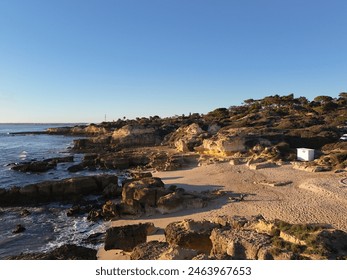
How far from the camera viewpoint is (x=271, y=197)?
1811 cm

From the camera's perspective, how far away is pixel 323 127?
39219 millimetres

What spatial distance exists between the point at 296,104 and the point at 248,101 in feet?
66.7

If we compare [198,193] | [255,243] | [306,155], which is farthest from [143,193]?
[306,155]

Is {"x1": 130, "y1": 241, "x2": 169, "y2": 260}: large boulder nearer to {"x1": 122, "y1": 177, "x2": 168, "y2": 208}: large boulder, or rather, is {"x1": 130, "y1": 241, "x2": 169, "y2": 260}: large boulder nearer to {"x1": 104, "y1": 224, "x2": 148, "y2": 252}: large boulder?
{"x1": 104, "y1": 224, "x2": 148, "y2": 252}: large boulder

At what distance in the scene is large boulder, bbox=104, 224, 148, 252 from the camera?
1243 centimetres

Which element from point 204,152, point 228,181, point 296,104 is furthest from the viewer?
point 296,104

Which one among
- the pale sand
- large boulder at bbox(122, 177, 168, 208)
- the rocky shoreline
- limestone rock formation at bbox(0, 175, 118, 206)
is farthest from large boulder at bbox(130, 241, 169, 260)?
limestone rock formation at bbox(0, 175, 118, 206)

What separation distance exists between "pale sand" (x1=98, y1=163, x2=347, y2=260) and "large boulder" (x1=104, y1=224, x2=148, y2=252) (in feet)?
1.20

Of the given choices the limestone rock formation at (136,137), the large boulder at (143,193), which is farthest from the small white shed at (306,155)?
the limestone rock formation at (136,137)

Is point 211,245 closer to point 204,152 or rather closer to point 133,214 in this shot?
point 133,214

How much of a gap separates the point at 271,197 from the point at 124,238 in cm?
1012

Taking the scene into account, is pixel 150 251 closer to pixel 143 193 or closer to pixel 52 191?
pixel 143 193

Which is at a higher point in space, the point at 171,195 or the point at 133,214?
the point at 171,195
